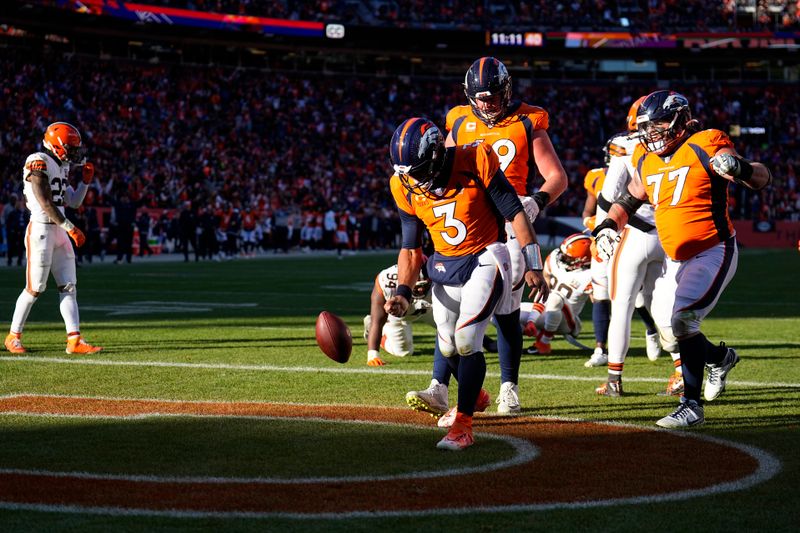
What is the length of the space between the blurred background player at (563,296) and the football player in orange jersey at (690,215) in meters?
3.35

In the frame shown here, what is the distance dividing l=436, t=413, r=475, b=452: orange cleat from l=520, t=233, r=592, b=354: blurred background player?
4542 mm

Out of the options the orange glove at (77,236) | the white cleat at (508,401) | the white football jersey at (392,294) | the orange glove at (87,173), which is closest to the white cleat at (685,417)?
the white cleat at (508,401)

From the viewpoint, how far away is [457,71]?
A: 5253 cm

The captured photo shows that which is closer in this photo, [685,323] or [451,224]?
[451,224]

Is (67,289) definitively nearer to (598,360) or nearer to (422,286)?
(422,286)

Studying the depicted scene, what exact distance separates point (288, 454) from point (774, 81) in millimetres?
53975

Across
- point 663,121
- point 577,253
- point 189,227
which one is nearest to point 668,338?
point 663,121

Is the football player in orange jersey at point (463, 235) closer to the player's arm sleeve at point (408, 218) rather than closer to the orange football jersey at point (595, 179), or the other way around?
the player's arm sleeve at point (408, 218)

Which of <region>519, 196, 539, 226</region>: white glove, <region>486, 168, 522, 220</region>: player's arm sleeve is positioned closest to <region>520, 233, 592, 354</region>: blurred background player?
<region>519, 196, 539, 226</region>: white glove

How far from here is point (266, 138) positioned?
143 ft

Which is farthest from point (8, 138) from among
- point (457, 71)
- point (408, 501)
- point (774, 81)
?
point (774, 81)

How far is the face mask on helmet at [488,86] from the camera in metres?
7.33

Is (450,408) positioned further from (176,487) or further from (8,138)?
(8,138)

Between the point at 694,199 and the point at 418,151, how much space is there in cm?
199
